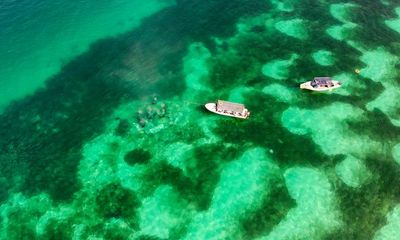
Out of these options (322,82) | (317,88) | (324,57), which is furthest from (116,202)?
(324,57)

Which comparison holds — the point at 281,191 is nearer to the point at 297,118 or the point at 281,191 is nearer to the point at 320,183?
the point at 320,183

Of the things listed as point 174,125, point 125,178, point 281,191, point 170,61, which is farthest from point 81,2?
point 281,191

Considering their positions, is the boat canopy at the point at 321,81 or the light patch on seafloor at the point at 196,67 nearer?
the boat canopy at the point at 321,81

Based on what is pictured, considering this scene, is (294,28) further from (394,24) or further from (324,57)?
(394,24)

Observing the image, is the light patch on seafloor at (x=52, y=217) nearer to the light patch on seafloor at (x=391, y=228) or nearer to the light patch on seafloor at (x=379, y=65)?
the light patch on seafloor at (x=391, y=228)

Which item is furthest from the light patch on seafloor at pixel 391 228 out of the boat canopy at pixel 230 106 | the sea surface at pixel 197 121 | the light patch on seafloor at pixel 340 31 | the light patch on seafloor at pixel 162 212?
the light patch on seafloor at pixel 340 31

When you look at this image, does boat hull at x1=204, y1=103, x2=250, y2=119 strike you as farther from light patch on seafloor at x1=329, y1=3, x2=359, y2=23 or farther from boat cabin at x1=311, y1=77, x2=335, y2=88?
light patch on seafloor at x1=329, y1=3, x2=359, y2=23
